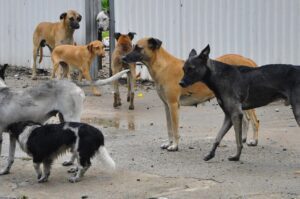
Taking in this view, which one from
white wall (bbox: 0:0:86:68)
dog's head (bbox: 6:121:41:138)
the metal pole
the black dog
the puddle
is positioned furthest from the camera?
white wall (bbox: 0:0:86:68)

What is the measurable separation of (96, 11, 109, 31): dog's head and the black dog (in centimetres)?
743

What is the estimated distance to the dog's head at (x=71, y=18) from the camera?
16.1 m

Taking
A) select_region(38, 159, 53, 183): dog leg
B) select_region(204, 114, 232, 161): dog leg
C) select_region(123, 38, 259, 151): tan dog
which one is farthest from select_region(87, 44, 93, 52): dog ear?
select_region(38, 159, 53, 183): dog leg

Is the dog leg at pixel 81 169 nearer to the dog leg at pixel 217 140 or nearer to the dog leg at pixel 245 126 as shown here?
the dog leg at pixel 217 140

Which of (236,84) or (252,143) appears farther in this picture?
(252,143)

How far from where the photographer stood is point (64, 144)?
8023 millimetres

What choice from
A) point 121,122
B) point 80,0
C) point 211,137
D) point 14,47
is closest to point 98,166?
point 211,137

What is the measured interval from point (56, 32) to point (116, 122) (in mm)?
5360

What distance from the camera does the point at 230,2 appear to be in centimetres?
1401

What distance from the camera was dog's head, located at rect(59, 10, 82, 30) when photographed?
16.1 metres

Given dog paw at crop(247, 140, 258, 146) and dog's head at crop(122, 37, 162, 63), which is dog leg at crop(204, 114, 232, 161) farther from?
dog's head at crop(122, 37, 162, 63)

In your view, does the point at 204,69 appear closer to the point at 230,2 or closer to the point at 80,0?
the point at 230,2

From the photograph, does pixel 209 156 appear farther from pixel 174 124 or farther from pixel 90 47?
pixel 90 47

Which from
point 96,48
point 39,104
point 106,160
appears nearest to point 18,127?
point 39,104
